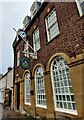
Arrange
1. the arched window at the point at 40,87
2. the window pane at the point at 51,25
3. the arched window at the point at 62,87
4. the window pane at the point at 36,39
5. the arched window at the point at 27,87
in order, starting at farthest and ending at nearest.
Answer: the arched window at the point at 27,87 < the window pane at the point at 36,39 < the arched window at the point at 40,87 < the window pane at the point at 51,25 < the arched window at the point at 62,87

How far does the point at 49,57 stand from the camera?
7289 mm

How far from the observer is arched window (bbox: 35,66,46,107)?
25.6 ft

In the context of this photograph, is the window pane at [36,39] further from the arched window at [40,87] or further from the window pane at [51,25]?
the arched window at [40,87]

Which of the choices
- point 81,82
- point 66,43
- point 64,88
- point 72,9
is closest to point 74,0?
point 72,9

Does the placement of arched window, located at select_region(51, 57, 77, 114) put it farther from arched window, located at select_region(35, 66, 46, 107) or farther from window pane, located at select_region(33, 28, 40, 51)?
window pane, located at select_region(33, 28, 40, 51)

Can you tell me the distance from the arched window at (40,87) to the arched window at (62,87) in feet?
4.41

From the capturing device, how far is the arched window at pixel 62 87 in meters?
5.66

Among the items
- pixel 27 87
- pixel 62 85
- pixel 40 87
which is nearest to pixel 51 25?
pixel 62 85

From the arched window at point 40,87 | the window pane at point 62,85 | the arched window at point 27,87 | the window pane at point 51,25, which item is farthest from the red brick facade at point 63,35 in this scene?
the arched window at point 27,87

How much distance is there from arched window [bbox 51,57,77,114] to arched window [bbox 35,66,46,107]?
1.35m

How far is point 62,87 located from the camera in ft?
20.2

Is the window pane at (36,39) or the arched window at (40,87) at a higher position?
the window pane at (36,39)

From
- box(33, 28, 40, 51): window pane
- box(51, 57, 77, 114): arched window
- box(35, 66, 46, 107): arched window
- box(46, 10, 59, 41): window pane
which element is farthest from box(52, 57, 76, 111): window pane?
box(33, 28, 40, 51): window pane

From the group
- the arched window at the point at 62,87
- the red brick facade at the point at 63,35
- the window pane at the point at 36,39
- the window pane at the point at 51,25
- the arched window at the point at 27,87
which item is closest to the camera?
the red brick facade at the point at 63,35
